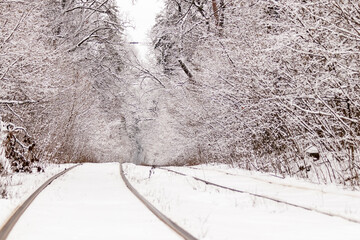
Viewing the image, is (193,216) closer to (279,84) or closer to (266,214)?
(266,214)

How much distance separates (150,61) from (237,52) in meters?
17.7

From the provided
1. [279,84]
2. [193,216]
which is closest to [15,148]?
[279,84]

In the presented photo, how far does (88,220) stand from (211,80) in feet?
39.4

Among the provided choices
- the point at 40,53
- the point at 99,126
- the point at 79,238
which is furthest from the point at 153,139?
the point at 79,238

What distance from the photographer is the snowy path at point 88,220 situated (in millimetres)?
4418

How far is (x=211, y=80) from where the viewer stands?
16.8 m

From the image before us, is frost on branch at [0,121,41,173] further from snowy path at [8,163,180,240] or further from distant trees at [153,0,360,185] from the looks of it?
distant trees at [153,0,360,185]

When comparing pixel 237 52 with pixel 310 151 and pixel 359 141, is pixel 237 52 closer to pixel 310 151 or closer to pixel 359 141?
pixel 310 151

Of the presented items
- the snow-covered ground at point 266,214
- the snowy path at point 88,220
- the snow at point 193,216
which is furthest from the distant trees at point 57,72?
the snow-covered ground at point 266,214

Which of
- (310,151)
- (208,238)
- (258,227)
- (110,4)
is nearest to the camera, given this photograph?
(208,238)

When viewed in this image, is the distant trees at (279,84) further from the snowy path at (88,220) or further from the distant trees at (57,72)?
the distant trees at (57,72)

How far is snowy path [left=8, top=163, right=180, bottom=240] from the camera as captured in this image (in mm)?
4418

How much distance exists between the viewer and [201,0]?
23625mm

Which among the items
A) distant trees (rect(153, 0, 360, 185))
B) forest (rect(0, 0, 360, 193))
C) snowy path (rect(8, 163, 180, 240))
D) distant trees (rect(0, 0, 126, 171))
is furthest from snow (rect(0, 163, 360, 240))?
distant trees (rect(0, 0, 126, 171))
